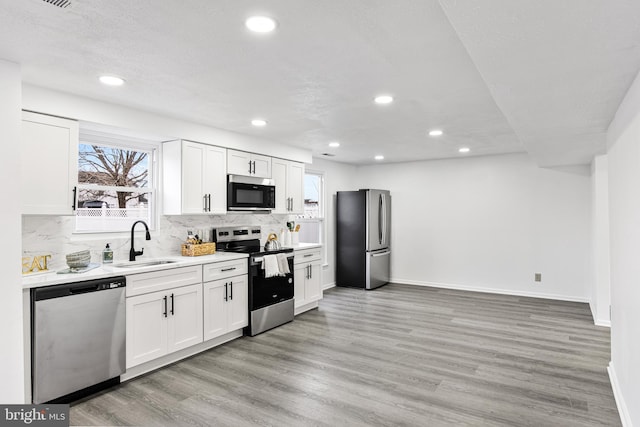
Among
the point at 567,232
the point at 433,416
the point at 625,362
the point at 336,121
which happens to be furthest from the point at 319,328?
Answer: the point at 567,232

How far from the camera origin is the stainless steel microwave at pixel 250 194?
4.33m

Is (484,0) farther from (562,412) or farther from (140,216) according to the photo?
(140,216)

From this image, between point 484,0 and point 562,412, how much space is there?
2.74 m

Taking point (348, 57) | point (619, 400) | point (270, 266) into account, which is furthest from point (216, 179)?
point (619, 400)

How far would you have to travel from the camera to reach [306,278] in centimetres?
522

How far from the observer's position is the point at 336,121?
3873 millimetres

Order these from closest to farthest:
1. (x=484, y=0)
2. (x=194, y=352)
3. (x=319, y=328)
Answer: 1. (x=484, y=0)
2. (x=194, y=352)
3. (x=319, y=328)

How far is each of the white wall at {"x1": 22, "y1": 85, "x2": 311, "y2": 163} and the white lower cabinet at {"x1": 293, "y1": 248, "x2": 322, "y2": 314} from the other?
58.1 inches

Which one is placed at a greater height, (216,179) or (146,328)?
(216,179)

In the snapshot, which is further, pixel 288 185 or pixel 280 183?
pixel 288 185

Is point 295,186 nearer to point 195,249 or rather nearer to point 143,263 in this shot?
point 195,249

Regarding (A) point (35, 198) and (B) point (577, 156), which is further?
(B) point (577, 156)

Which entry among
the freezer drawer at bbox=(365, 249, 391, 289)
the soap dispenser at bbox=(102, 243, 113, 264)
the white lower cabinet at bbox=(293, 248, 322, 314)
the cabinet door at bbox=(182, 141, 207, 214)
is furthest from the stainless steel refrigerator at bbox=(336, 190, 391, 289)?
the soap dispenser at bbox=(102, 243, 113, 264)

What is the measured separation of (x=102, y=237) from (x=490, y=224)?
5675mm
